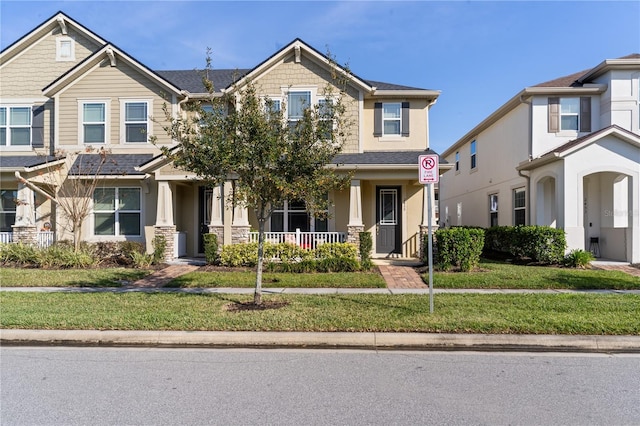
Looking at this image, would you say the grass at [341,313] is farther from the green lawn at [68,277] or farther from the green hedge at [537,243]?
the green hedge at [537,243]

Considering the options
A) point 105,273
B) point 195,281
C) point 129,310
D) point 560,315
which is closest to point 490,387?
point 560,315

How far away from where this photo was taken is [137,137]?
604 inches

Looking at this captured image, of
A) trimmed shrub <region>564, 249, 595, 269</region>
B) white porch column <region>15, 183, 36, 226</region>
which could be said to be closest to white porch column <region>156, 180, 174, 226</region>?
white porch column <region>15, 183, 36, 226</region>

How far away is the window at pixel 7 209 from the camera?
15.5 metres

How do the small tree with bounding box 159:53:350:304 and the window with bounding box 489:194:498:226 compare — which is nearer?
the small tree with bounding box 159:53:350:304

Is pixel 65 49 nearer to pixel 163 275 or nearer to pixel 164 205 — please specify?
pixel 164 205

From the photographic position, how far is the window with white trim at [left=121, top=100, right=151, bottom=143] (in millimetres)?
15297

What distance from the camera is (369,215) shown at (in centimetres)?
1554

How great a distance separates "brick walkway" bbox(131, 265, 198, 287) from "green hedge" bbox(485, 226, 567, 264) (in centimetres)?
1077

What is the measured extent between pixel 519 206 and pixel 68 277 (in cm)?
1676

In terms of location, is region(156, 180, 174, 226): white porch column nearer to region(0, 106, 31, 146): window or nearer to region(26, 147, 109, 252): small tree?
region(26, 147, 109, 252): small tree

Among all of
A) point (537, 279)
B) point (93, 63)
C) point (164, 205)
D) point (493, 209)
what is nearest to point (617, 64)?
point (493, 209)

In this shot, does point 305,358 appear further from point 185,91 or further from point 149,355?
point 185,91

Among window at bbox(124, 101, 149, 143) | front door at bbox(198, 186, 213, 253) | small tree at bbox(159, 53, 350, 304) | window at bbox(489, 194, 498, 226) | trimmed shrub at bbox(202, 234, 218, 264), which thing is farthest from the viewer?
window at bbox(489, 194, 498, 226)
